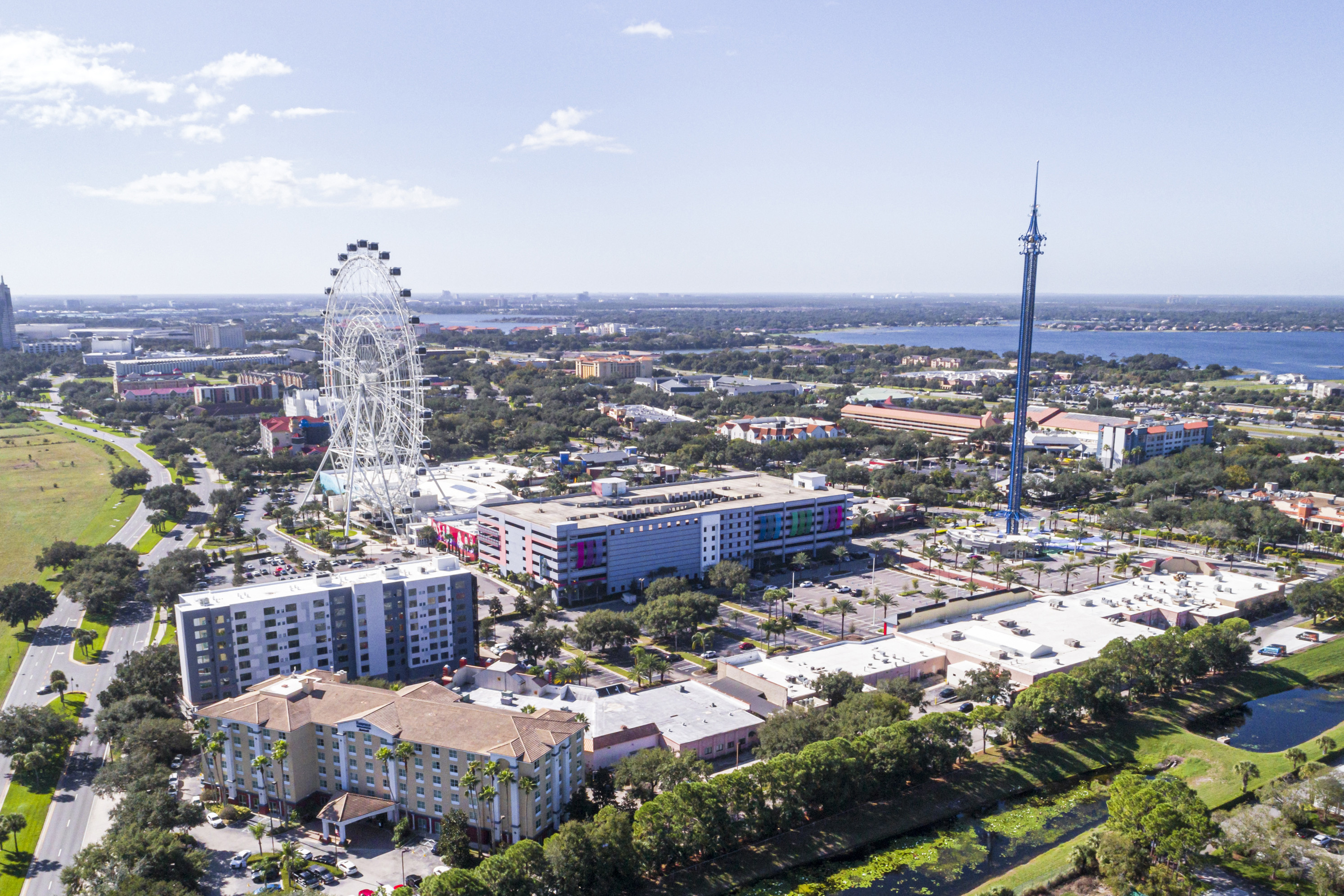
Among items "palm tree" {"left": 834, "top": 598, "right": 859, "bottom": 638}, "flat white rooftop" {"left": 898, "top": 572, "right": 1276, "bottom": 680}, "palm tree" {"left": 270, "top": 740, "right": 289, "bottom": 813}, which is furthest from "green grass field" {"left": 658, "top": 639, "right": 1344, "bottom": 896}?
"palm tree" {"left": 270, "top": 740, "right": 289, "bottom": 813}

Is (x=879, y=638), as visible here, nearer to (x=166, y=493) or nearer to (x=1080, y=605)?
(x=1080, y=605)

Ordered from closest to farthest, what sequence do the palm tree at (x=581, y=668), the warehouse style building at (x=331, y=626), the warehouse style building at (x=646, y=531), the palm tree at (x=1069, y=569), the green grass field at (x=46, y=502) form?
the warehouse style building at (x=331, y=626) → the palm tree at (x=581, y=668) → the warehouse style building at (x=646, y=531) → the green grass field at (x=46, y=502) → the palm tree at (x=1069, y=569)

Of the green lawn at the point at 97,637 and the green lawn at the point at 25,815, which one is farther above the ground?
the green lawn at the point at 97,637

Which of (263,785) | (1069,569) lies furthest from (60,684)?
(1069,569)

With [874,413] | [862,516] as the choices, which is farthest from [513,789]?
[874,413]

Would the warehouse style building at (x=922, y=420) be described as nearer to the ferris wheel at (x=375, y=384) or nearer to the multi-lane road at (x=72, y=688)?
the ferris wheel at (x=375, y=384)

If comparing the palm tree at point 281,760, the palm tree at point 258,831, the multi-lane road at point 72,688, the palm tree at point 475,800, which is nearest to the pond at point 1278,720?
the palm tree at point 475,800

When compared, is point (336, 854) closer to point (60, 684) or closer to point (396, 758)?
point (396, 758)
